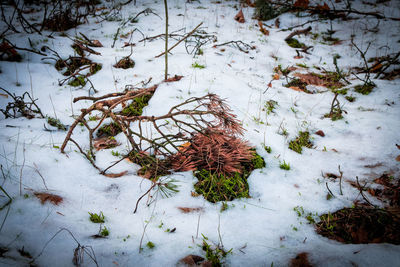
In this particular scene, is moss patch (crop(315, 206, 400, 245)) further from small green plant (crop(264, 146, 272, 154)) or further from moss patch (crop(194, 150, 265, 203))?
small green plant (crop(264, 146, 272, 154))

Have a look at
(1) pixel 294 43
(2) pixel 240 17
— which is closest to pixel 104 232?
(1) pixel 294 43

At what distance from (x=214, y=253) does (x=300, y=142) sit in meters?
1.65

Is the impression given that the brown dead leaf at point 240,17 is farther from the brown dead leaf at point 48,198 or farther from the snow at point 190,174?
the brown dead leaf at point 48,198

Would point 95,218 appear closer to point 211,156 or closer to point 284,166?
point 211,156

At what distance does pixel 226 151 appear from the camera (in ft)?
5.70

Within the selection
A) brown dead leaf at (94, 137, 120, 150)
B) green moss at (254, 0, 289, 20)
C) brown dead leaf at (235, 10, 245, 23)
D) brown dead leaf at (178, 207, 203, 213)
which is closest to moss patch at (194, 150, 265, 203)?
brown dead leaf at (178, 207, 203, 213)

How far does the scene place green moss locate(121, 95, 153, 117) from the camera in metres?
2.51

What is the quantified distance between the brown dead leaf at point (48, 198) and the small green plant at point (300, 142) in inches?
86.7

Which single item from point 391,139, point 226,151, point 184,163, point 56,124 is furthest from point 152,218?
point 391,139

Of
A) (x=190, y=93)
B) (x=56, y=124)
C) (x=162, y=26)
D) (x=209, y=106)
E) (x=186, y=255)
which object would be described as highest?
(x=162, y=26)

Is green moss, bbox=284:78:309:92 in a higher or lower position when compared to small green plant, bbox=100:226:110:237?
higher

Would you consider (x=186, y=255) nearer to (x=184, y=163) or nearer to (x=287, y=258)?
(x=287, y=258)

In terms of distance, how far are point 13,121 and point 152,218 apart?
201cm

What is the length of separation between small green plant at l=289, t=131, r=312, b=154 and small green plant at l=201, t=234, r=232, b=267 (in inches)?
56.4
